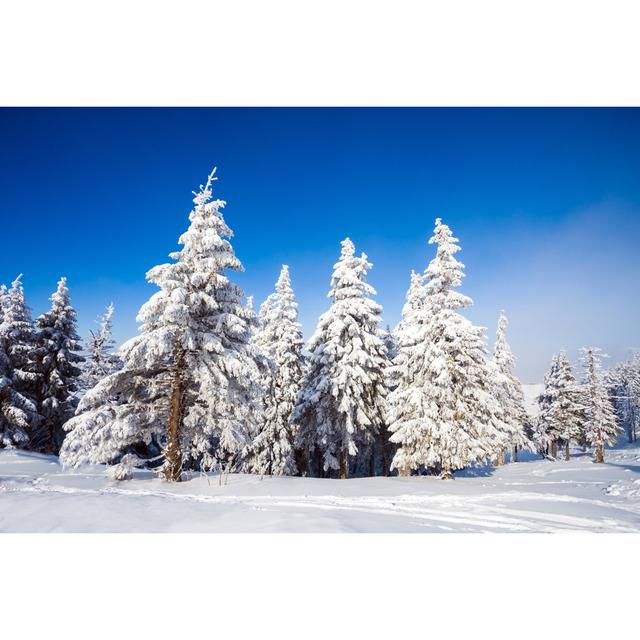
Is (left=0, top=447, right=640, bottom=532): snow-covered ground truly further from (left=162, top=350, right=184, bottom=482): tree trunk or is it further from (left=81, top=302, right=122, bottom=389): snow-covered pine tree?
(left=81, top=302, right=122, bottom=389): snow-covered pine tree

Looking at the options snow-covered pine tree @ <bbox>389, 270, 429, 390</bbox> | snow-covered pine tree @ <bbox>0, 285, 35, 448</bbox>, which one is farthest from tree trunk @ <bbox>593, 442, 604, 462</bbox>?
snow-covered pine tree @ <bbox>0, 285, 35, 448</bbox>

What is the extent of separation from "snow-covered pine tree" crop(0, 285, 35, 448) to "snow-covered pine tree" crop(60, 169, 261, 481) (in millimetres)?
11640

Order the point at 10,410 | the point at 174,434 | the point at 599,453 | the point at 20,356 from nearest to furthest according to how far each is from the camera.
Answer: the point at 174,434 < the point at 10,410 < the point at 20,356 < the point at 599,453

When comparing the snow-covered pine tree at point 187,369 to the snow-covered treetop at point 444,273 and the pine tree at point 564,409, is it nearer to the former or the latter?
the snow-covered treetop at point 444,273

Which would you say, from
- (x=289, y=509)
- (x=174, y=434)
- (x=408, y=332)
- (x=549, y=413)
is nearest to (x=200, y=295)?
(x=174, y=434)

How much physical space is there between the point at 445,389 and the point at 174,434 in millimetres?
11959

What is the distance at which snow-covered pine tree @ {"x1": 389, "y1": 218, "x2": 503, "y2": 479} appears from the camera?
57.0ft

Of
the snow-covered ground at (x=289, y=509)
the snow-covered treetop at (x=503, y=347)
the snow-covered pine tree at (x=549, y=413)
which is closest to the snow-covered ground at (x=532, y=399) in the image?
the snow-covered pine tree at (x=549, y=413)

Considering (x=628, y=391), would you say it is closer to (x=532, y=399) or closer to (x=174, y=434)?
(x=532, y=399)

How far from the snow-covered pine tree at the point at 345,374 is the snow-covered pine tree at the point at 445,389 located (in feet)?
Result: 7.38

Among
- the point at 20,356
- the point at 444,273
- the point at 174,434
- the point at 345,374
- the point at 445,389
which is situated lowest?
the point at 174,434

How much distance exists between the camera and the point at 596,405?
3634 cm
